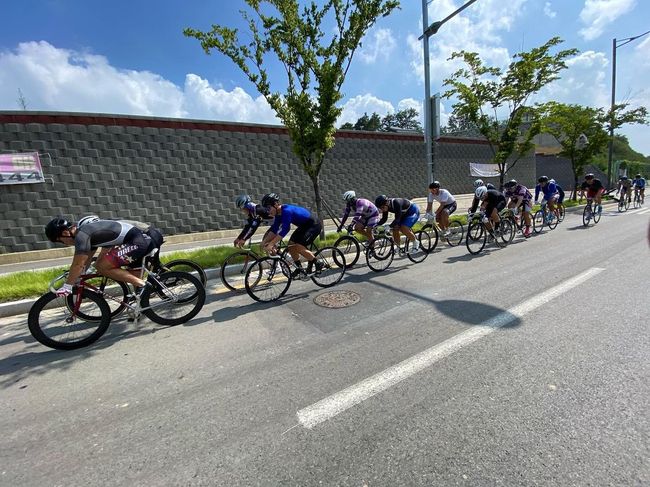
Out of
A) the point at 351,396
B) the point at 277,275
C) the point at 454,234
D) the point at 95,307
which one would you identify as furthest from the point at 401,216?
the point at 95,307

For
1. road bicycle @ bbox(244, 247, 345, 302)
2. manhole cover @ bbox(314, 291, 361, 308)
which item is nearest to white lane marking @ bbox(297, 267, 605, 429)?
manhole cover @ bbox(314, 291, 361, 308)

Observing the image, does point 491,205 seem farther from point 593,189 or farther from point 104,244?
point 104,244

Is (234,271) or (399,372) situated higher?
(234,271)

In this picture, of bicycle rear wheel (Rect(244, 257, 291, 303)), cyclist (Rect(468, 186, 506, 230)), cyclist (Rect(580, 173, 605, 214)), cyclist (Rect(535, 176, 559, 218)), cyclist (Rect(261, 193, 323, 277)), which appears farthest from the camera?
cyclist (Rect(580, 173, 605, 214))

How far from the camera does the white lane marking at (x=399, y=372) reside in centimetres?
262

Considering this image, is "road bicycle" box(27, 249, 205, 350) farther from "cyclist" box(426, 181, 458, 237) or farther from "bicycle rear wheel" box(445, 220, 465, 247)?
"bicycle rear wheel" box(445, 220, 465, 247)

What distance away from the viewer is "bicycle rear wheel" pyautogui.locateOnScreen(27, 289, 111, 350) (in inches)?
159

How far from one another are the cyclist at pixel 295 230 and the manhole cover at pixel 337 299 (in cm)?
68

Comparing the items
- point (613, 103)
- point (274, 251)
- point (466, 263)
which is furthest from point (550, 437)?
point (613, 103)

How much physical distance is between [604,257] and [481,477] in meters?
7.27

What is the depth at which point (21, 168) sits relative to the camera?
9398 millimetres

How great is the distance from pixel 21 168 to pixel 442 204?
12002 millimetres

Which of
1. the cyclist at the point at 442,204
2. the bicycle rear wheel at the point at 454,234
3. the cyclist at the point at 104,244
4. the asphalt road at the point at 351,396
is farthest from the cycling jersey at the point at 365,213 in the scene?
the cyclist at the point at 104,244

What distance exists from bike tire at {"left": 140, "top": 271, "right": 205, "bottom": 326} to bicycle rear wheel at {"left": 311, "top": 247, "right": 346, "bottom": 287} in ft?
6.85
